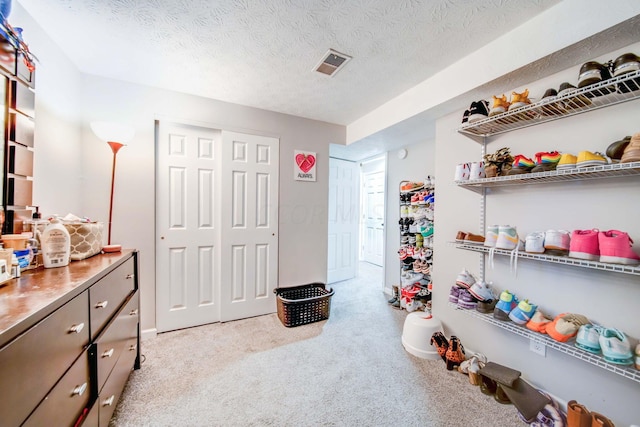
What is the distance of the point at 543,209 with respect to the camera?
1.54m

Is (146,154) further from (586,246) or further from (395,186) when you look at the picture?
(586,246)

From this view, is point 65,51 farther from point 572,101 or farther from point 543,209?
point 543,209

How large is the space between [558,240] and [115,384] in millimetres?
2439

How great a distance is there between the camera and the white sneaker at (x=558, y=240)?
52.5 inches

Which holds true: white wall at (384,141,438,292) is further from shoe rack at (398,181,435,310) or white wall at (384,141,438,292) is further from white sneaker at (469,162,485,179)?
white sneaker at (469,162,485,179)

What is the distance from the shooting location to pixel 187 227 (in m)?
2.38

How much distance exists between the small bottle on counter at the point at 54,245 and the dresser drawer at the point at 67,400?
499 mm

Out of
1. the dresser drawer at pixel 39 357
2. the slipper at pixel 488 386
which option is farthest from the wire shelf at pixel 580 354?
the dresser drawer at pixel 39 357

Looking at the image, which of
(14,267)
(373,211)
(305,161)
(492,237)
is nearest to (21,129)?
(14,267)

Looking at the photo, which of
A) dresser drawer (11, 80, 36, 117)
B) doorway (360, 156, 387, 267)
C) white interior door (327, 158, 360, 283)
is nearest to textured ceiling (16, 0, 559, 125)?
dresser drawer (11, 80, 36, 117)

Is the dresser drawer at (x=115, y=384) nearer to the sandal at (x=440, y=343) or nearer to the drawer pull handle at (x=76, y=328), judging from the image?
the drawer pull handle at (x=76, y=328)

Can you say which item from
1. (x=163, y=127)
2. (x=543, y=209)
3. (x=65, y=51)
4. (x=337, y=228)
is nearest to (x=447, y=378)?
(x=543, y=209)

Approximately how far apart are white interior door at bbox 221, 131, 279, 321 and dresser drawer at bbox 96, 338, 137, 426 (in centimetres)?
99

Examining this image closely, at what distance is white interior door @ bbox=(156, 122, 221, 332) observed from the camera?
2.28 meters
